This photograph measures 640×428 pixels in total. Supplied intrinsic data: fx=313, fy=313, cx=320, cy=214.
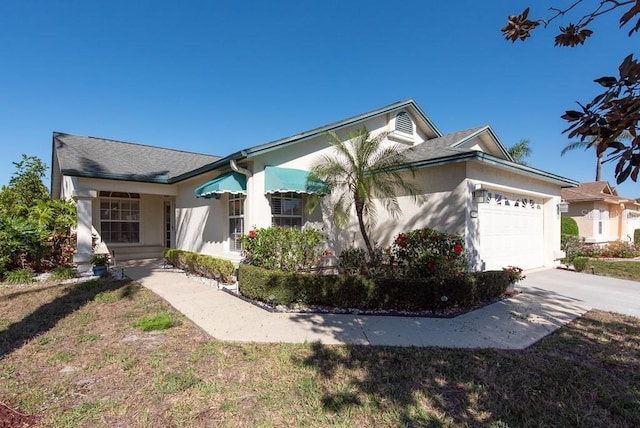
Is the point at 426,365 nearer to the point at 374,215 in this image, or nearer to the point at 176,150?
the point at 374,215

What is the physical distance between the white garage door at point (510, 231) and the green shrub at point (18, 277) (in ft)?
52.5

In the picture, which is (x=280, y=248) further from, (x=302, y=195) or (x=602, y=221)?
(x=602, y=221)

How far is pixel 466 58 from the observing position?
539 inches

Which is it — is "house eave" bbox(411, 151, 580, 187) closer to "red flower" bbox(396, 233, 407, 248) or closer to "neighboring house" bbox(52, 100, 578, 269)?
"neighboring house" bbox(52, 100, 578, 269)

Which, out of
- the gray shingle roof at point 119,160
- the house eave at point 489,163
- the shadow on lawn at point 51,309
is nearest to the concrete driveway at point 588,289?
the house eave at point 489,163

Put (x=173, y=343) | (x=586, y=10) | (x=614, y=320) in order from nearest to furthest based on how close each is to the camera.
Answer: (x=586, y=10), (x=173, y=343), (x=614, y=320)

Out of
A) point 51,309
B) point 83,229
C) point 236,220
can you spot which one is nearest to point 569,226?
point 236,220

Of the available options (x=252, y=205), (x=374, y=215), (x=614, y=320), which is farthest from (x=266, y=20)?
(x=614, y=320)

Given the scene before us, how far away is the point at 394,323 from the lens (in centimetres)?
717

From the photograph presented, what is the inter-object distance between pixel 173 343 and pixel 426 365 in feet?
15.2

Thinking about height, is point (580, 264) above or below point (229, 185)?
below

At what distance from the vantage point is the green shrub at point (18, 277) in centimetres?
1089

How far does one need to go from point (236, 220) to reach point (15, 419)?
888 centimetres

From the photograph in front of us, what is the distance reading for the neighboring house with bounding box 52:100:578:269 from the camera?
10695 millimetres
